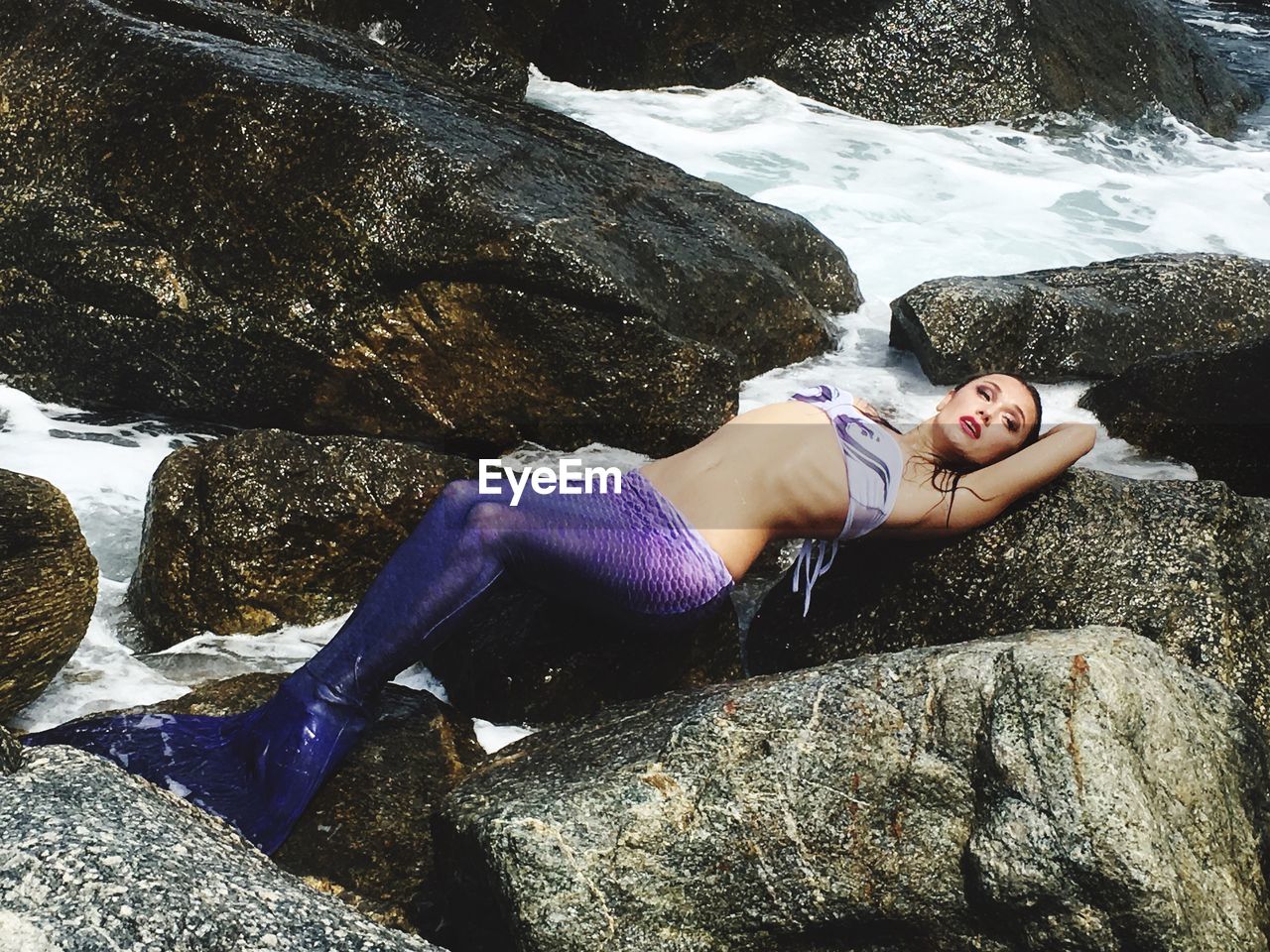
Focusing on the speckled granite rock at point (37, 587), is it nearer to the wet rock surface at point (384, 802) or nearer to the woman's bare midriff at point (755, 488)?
the wet rock surface at point (384, 802)

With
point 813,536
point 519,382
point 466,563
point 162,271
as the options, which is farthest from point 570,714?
point 162,271

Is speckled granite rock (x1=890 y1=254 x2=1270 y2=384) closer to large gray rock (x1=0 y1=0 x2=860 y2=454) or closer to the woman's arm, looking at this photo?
large gray rock (x1=0 y1=0 x2=860 y2=454)

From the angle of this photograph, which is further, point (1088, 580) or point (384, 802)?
point (1088, 580)

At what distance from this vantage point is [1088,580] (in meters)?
4.54

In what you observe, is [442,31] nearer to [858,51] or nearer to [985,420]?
[858,51]

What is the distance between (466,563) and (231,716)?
0.86 meters

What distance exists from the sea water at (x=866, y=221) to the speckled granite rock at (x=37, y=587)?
0.90 ft

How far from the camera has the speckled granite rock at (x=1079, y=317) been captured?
7.32 m

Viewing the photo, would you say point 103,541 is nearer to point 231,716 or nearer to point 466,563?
point 231,716

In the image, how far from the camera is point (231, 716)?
174 inches

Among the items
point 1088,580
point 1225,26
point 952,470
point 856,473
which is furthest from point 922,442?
point 1225,26

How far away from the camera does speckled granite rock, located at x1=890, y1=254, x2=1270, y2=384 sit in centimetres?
732

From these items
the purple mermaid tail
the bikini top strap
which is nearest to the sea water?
the purple mermaid tail

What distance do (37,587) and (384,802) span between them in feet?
4.35
